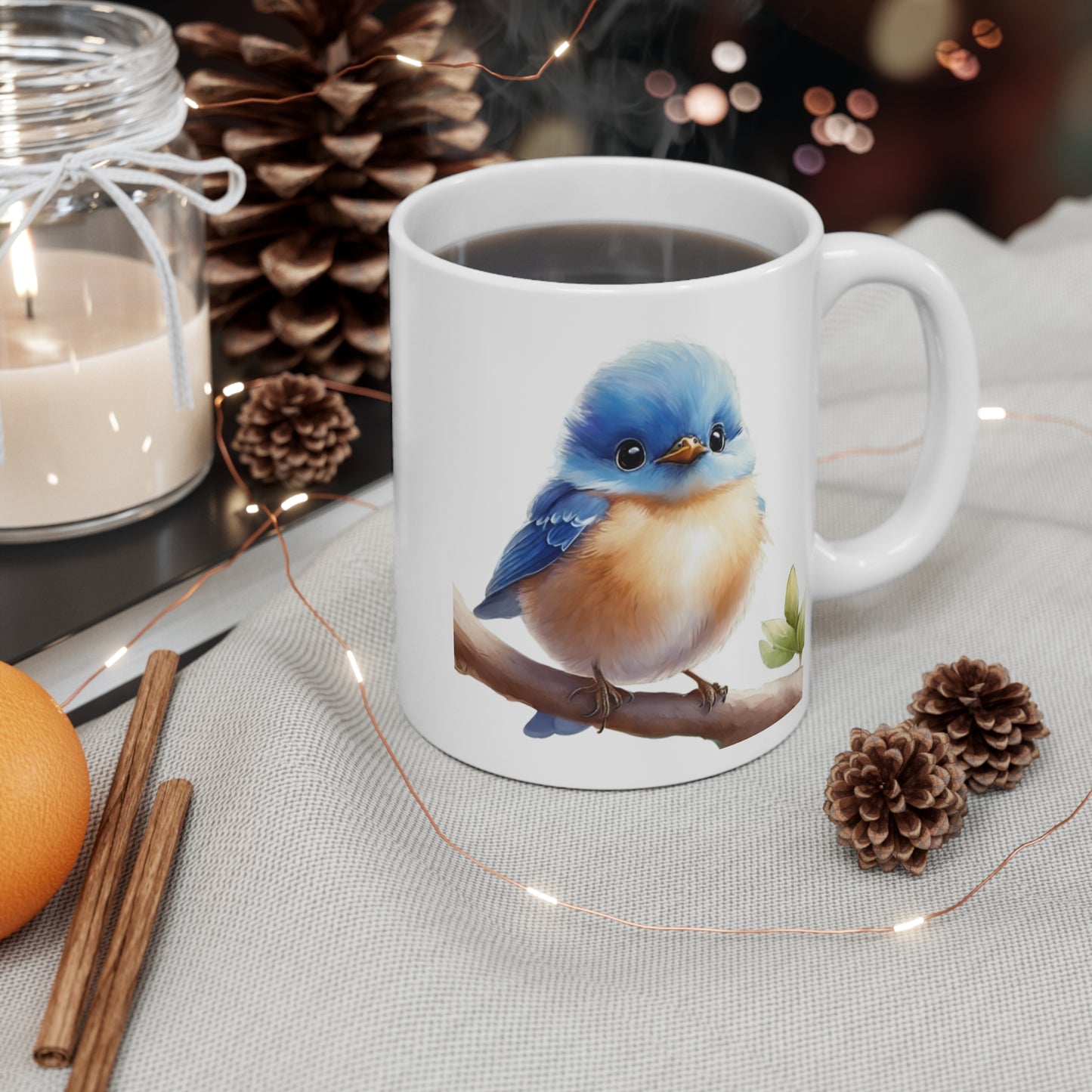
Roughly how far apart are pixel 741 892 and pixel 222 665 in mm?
243

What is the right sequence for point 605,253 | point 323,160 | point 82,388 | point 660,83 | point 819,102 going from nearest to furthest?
point 605,253 < point 82,388 < point 323,160 < point 660,83 < point 819,102

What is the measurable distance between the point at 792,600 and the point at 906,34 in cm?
81

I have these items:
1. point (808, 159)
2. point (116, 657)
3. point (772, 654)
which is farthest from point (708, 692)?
point (808, 159)

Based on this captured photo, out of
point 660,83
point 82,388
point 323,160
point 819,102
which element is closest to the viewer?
point 82,388

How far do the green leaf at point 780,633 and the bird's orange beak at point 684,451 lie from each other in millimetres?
84

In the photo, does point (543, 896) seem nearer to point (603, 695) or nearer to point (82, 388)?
point (603, 695)

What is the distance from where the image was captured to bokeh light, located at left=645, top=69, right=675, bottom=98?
99 cm

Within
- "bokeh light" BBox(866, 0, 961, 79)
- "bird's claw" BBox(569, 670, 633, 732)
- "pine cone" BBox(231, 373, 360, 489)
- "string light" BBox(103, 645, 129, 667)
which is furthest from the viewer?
"bokeh light" BBox(866, 0, 961, 79)

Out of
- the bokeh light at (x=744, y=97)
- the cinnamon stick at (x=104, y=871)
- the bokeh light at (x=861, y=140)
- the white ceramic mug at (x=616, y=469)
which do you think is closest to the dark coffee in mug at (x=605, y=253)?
the white ceramic mug at (x=616, y=469)

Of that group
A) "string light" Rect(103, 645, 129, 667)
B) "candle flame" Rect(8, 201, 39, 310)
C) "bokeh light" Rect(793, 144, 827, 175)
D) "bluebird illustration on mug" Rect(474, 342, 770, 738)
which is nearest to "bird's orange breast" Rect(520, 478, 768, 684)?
"bluebird illustration on mug" Rect(474, 342, 770, 738)

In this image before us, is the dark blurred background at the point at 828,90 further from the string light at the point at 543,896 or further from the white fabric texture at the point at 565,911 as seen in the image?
the string light at the point at 543,896

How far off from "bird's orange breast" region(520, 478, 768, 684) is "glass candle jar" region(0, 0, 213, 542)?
0.94 feet

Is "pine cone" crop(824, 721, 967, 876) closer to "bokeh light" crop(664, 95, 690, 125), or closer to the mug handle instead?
the mug handle

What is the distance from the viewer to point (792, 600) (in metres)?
0.52
